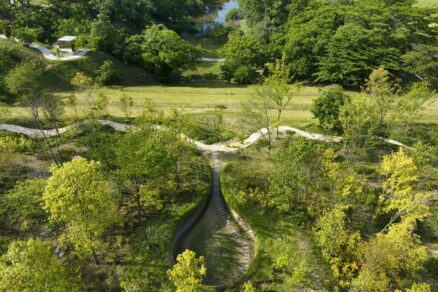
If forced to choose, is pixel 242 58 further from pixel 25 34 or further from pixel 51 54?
pixel 25 34

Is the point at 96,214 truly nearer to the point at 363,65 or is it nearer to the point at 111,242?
the point at 111,242

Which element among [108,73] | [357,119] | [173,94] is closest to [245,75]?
[173,94]

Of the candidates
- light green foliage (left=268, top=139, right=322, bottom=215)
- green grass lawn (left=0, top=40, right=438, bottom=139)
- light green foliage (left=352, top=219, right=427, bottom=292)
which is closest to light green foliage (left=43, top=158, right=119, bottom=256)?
light green foliage (left=268, top=139, right=322, bottom=215)

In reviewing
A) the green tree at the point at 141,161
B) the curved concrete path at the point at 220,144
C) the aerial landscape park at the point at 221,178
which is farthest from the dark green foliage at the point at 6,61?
the green tree at the point at 141,161

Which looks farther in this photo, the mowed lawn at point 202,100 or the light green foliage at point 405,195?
the mowed lawn at point 202,100

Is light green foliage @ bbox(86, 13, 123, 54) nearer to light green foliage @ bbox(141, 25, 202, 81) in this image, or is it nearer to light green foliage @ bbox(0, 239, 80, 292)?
light green foliage @ bbox(141, 25, 202, 81)

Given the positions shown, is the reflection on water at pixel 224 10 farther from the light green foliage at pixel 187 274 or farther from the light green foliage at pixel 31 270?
the light green foliage at pixel 31 270
